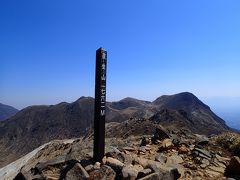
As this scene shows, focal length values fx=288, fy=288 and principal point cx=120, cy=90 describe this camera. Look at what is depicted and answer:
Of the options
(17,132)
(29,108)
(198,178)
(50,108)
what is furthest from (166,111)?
(29,108)

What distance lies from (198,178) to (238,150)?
393 cm

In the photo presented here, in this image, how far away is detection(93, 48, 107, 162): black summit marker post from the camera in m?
9.50

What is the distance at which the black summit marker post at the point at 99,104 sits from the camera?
9500 mm

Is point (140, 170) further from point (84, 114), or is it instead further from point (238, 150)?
point (84, 114)

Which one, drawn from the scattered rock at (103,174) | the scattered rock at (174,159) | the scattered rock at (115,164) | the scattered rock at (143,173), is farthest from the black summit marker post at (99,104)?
the scattered rock at (174,159)

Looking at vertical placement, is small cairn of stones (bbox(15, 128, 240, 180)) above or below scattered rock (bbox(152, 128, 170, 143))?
below

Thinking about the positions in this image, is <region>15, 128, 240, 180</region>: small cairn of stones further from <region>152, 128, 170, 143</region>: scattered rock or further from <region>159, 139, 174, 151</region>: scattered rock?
<region>152, 128, 170, 143</region>: scattered rock

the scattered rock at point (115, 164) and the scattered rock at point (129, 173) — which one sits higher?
the scattered rock at point (115, 164)

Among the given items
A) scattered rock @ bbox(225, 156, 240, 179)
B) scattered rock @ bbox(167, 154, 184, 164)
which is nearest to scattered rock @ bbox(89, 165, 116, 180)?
scattered rock @ bbox(167, 154, 184, 164)

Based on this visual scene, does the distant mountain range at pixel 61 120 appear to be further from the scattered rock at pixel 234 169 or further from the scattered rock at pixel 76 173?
the scattered rock at pixel 76 173

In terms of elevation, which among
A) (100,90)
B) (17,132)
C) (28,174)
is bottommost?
(17,132)

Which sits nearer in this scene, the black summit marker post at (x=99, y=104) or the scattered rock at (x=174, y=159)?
the black summit marker post at (x=99, y=104)

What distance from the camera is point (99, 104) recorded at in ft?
31.1

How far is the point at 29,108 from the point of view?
A: 5256 inches
